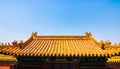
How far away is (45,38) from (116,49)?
232 inches

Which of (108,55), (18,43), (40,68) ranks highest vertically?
(18,43)

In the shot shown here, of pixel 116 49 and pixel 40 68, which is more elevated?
pixel 116 49

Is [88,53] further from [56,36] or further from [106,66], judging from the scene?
[56,36]

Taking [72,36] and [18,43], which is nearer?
[18,43]

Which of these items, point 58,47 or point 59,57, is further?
point 58,47

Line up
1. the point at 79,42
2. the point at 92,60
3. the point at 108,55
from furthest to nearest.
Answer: the point at 79,42
the point at 92,60
the point at 108,55

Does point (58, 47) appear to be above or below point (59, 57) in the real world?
above

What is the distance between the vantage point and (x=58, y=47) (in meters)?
11.9

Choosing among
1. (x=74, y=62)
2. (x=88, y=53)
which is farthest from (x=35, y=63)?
(x=88, y=53)

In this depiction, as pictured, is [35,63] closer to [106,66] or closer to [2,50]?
[2,50]

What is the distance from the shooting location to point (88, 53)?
10.1 m

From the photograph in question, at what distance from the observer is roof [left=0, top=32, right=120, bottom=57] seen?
32.4 ft

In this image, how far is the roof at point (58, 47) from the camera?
989 cm

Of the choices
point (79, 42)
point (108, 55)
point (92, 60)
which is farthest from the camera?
point (79, 42)
